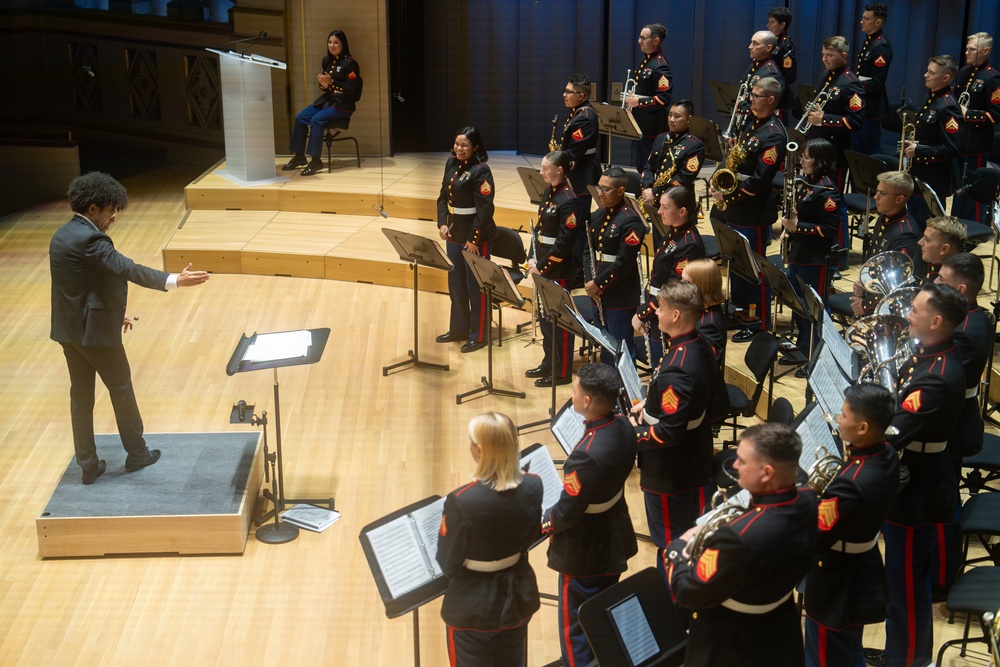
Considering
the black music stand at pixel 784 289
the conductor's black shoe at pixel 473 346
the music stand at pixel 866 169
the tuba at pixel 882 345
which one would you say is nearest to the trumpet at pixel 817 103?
the music stand at pixel 866 169

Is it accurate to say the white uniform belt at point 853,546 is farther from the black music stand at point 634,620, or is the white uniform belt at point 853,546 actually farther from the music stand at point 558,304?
the music stand at point 558,304

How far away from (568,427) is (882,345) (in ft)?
3.81

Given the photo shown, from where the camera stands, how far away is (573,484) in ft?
10.4

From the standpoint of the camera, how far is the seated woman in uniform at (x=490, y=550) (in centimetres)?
285

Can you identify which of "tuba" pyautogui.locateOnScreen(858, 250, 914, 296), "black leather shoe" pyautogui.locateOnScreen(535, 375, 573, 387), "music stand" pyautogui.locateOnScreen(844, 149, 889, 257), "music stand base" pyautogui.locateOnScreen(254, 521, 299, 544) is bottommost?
"music stand base" pyautogui.locateOnScreen(254, 521, 299, 544)

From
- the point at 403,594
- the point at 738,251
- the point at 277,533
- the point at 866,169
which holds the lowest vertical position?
the point at 277,533

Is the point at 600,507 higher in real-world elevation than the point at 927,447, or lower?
lower

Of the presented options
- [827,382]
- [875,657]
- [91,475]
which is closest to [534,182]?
[91,475]

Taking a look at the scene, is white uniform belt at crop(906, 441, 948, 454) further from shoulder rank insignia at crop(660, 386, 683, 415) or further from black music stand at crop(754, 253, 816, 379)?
black music stand at crop(754, 253, 816, 379)

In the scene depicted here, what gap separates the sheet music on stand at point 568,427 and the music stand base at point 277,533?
1.48 meters

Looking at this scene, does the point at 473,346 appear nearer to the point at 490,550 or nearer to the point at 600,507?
the point at 600,507

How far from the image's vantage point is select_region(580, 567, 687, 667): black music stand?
2.80 metres

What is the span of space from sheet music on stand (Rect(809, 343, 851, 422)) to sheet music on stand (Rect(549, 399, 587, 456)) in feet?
2.37

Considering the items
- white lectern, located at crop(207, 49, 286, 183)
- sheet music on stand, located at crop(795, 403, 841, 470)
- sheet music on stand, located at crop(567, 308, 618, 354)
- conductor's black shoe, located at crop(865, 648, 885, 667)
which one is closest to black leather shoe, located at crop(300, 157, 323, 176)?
white lectern, located at crop(207, 49, 286, 183)
